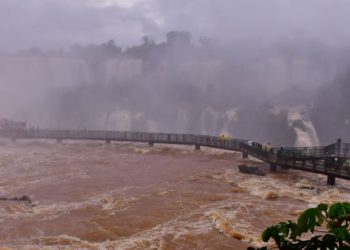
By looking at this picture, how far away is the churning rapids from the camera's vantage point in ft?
43.1

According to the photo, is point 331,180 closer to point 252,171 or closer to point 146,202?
point 252,171

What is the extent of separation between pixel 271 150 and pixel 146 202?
13.4 metres

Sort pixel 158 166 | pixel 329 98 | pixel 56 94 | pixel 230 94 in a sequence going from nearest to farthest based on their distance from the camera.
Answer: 1. pixel 158 166
2. pixel 329 98
3. pixel 230 94
4. pixel 56 94

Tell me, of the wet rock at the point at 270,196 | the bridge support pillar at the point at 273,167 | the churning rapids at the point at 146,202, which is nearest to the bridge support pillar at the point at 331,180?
the churning rapids at the point at 146,202

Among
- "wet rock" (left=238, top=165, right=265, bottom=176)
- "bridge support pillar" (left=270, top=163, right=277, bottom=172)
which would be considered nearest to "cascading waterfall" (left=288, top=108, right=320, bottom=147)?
"bridge support pillar" (left=270, top=163, right=277, bottom=172)

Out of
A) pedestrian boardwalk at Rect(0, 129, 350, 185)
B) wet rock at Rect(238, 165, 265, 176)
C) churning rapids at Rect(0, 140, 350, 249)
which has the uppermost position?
pedestrian boardwalk at Rect(0, 129, 350, 185)

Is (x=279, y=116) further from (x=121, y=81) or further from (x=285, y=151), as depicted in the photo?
(x=121, y=81)

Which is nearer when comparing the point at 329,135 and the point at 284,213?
the point at 284,213

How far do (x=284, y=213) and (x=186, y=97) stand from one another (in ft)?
232

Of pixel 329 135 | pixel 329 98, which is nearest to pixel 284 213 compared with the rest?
pixel 329 135

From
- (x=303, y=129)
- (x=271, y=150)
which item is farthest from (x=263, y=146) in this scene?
(x=303, y=129)

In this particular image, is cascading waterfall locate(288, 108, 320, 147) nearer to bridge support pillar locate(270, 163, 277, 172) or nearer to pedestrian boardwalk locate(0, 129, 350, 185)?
pedestrian boardwalk locate(0, 129, 350, 185)

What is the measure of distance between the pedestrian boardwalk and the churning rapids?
34.9 inches

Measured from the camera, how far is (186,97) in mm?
86312
